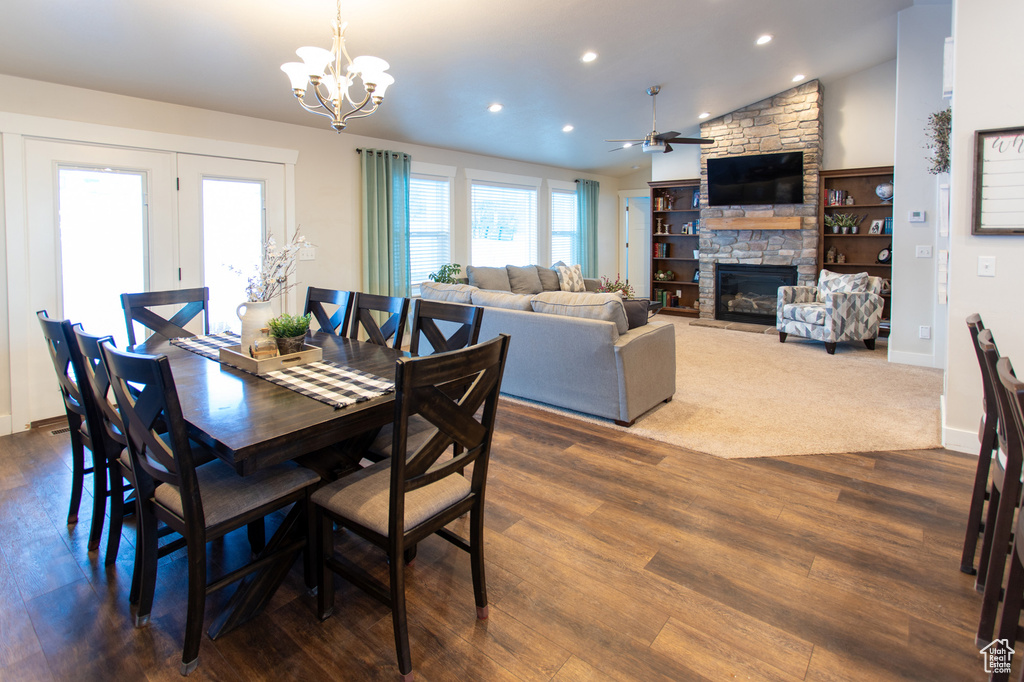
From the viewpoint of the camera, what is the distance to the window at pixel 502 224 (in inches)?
309

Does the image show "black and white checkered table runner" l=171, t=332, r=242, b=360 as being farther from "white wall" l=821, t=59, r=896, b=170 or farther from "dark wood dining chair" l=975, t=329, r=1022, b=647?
"white wall" l=821, t=59, r=896, b=170

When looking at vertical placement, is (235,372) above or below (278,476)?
above

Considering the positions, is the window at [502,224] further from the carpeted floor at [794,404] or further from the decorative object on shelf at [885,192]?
the decorative object on shelf at [885,192]

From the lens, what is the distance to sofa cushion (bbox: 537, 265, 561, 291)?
313 inches

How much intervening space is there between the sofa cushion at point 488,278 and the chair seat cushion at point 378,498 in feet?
17.1

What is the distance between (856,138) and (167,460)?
27.5 ft

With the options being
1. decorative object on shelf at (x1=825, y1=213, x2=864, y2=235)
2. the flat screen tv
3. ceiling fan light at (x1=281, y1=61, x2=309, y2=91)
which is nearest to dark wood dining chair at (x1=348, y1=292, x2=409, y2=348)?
ceiling fan light at (x1=281, y1=61, x2=309, y2=91)

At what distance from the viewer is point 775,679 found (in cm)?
160

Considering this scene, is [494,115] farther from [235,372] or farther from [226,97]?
[235,372]

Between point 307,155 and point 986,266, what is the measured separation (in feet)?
17.9

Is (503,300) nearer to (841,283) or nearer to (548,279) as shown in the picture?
(548,279)

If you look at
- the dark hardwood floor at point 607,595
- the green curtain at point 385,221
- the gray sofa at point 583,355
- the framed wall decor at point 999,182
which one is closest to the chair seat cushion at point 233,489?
the dark hardwood floor at point 607,595

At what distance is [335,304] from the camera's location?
3.31 metres

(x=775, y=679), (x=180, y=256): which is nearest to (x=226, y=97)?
(x=180, y=256)
